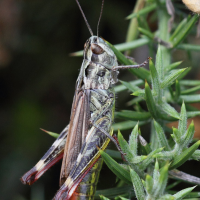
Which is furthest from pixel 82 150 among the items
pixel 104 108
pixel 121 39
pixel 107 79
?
pixel 121 39

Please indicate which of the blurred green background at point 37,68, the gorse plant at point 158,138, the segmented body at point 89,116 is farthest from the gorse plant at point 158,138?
the blurred green background at point 37,68

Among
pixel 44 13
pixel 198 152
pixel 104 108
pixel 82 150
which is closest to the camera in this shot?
pixel 198 152

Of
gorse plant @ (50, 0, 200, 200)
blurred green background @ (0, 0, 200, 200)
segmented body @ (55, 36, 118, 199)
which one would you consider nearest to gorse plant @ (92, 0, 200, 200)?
gorse plant @ (50, 0, 200, 200)

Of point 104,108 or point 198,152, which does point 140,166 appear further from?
Result: point 104,108

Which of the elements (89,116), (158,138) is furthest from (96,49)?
(158,138)

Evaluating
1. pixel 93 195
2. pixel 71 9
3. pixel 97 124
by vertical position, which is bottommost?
pixel 93 195

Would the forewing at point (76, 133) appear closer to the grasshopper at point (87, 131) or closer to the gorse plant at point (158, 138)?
the grasshopper at point (87, 131)

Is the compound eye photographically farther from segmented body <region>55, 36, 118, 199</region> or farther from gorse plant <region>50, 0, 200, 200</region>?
gorse plant <region>50, 0, 200, 200</region>
